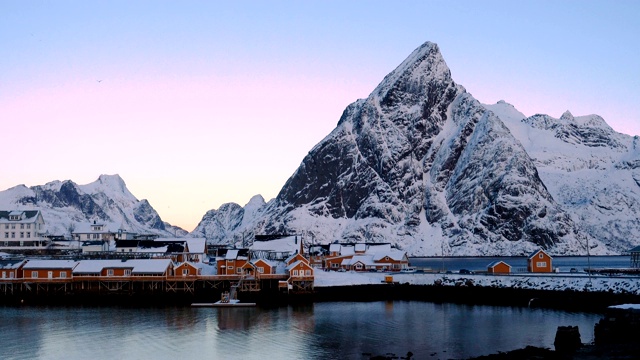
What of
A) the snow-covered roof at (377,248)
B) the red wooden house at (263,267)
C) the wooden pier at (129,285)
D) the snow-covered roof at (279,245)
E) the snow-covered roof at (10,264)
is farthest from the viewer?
the snow-covered roof at (377,248)

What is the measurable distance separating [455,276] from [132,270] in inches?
1809

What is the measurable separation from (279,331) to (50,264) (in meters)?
48.5

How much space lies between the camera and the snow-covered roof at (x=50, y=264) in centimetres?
9794

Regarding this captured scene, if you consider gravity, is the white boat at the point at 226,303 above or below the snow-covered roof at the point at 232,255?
below

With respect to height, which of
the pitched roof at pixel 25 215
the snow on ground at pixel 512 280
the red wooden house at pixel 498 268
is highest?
the pitched roof at pixel 25 215

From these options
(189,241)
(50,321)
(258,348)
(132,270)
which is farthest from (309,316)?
(189,241)

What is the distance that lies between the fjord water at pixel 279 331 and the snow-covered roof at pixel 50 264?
A: 13951 mm

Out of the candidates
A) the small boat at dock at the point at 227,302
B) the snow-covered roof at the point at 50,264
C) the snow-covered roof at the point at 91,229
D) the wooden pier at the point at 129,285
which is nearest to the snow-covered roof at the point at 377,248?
the wooden pier at the point at 129,285

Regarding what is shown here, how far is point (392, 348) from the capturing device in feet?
176

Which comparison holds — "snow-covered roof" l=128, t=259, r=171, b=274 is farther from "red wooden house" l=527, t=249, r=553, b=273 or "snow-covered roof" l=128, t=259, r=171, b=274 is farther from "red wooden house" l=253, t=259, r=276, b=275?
"red wooden house" l=527, t=249, r=553, b=273

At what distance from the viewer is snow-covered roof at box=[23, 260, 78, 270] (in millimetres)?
97938

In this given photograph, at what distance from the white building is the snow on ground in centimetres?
6671

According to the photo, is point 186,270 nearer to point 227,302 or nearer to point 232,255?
point 232,255

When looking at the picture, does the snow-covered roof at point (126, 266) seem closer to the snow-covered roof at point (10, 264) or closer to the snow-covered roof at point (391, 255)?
the snow-covered roof at point (10, 264)
